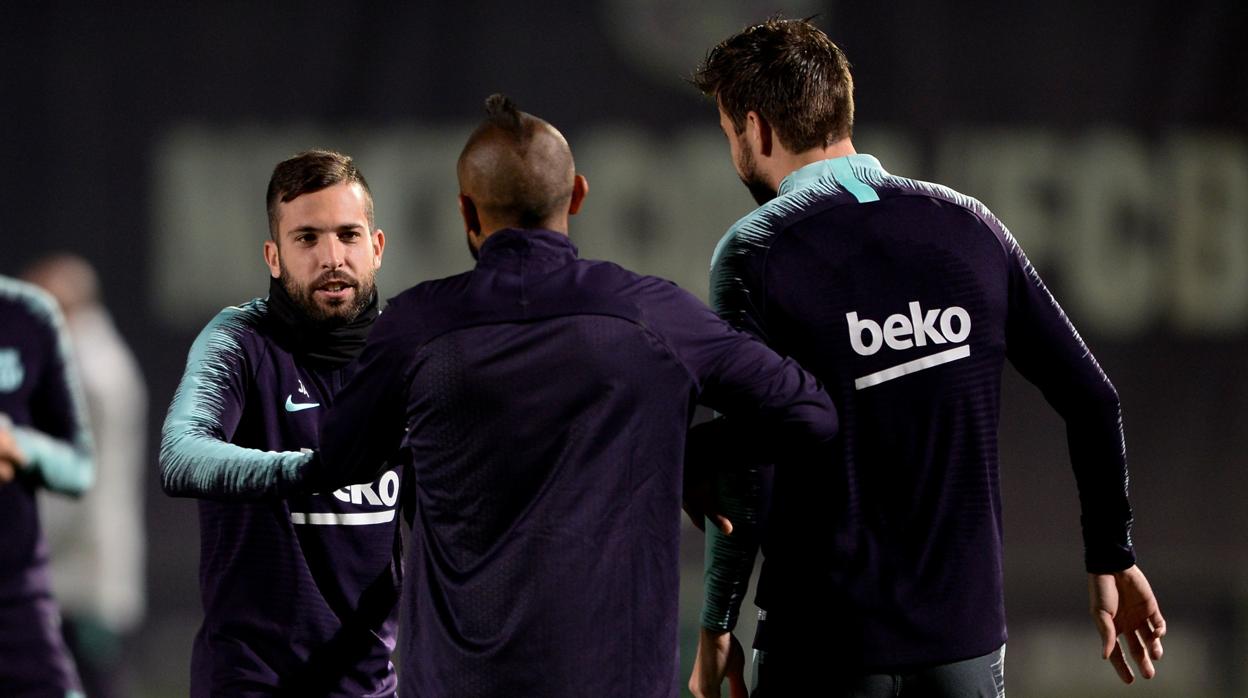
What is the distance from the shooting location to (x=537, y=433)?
5.92ft

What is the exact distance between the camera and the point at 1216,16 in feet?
18.3

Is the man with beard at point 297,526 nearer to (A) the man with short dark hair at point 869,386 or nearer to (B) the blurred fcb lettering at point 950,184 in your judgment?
(A) the man with short dark hair at point 869,386

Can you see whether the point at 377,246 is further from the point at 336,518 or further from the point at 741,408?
the point at 741,408

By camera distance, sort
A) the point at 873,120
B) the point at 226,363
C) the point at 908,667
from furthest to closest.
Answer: the point at 873,120
the point at 226,363
the point at 908,667

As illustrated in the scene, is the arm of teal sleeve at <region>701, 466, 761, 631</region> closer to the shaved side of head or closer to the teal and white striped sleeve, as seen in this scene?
the shaved side of head

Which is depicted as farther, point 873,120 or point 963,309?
point 873,120

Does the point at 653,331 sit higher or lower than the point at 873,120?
lower

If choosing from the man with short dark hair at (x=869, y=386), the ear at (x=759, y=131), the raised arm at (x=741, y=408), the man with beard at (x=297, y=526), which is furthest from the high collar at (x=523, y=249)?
the man with beard at (x=297, y=526)

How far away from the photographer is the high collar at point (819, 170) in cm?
213

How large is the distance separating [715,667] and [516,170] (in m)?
0.85

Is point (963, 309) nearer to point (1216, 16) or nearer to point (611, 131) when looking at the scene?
point (611, 131)

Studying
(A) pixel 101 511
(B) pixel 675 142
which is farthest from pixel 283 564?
(B) pixel 675 142

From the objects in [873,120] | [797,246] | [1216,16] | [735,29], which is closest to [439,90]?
[735,29]

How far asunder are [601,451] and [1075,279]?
4254 millimetres
